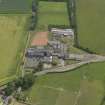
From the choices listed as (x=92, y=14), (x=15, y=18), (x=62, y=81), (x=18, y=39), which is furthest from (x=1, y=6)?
(x=62, y=81)

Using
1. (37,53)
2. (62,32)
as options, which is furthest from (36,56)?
(62,32)

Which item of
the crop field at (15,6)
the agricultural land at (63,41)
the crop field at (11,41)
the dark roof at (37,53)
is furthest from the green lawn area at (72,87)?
the crop field at (15,6)

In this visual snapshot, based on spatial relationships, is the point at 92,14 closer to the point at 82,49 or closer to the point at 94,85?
the point at 82,49

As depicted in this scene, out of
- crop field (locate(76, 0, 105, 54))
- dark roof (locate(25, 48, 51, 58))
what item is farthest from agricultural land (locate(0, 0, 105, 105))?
dark roof (locate(25, 48, 51, 58))

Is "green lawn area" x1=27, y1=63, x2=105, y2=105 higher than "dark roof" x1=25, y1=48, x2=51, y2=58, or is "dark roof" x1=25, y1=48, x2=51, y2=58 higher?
"dark roof" x1=25, y1=48, x2=51, y2=58

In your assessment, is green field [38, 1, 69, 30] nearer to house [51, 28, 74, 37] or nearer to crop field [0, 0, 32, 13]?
house [51, 28, 74, 37]

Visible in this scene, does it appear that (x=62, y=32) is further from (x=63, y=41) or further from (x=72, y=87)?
(x=72, y=87)

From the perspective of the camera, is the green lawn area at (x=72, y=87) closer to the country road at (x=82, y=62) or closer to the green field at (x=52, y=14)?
the country road at (x=82, y=62)
